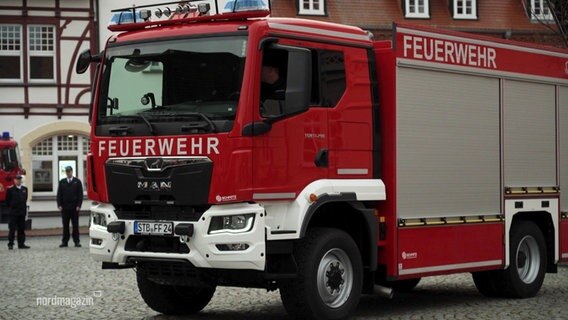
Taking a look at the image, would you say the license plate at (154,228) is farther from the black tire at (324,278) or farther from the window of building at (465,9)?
the window of building at (465,9)

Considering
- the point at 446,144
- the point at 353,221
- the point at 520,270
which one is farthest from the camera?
the point at 520,270

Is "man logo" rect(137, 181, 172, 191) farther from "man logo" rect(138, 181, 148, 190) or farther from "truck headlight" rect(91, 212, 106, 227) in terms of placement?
"truck headlight" rect(91, 212, 106, 227)

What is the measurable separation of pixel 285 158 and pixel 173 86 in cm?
130

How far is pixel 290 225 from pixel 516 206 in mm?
4018

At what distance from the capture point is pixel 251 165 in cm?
1002

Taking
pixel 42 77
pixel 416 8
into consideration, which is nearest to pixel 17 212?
pixel 42 77

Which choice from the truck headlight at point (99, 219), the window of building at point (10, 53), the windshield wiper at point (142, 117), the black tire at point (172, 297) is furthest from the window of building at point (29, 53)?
the windshield wiper at point (142, 117)

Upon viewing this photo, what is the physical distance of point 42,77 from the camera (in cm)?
3759

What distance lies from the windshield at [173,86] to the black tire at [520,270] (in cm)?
465

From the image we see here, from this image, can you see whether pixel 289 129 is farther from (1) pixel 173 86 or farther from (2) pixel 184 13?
(2) pixel 184 13

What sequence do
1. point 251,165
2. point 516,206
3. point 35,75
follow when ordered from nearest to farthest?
point 251,165 → point 516,206 → point 35,75

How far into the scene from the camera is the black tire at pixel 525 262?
13.1 meters

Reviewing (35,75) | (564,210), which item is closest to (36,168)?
(35,75)

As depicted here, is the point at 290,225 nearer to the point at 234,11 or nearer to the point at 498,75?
the point at 234,11
